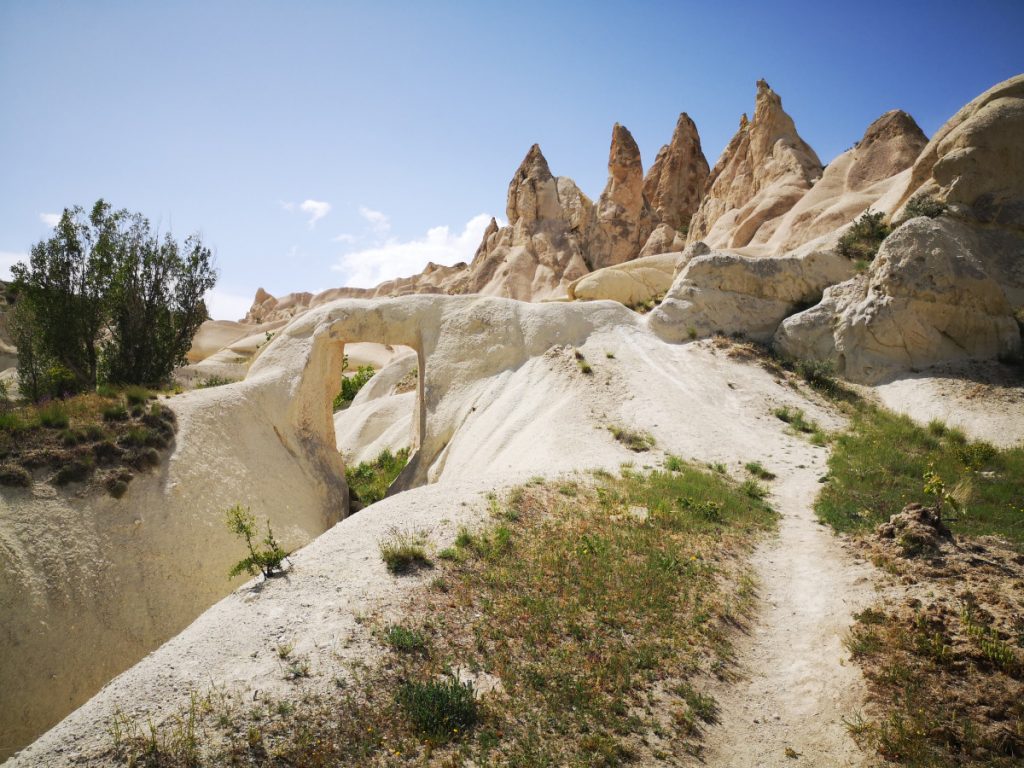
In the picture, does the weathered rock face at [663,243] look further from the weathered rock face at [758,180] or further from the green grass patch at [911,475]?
the green grass patch at [911,475]

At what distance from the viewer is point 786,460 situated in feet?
46.4

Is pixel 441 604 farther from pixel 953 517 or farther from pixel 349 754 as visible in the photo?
pixel 953 517

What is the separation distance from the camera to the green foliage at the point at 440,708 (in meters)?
5.23

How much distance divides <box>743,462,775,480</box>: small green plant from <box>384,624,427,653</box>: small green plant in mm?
9726

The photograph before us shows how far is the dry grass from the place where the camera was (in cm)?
509

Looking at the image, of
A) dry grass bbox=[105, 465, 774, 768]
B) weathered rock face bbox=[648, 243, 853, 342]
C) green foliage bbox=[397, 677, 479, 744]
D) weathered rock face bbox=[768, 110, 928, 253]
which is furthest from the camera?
weathered rock face bbox=[768, 110, 928, 253]

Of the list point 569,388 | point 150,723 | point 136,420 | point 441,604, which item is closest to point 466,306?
point 569,388

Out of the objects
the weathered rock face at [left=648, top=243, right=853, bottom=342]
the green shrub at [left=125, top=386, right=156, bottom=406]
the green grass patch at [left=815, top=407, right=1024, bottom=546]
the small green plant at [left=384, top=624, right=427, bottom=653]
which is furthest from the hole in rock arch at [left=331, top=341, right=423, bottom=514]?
the green grass patch at [left=815, top=407, right=1024, bottom=546]

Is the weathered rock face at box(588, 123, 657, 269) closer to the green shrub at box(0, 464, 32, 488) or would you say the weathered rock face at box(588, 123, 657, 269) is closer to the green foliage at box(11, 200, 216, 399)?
the green foliage at box(11, 200, 216, 399)

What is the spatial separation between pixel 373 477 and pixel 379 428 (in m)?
8.26

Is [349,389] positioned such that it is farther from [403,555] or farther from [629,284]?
[403,555]

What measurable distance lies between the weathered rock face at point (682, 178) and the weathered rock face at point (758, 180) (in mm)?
9363

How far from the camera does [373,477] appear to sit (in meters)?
24.1

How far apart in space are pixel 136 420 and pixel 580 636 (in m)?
13.8
